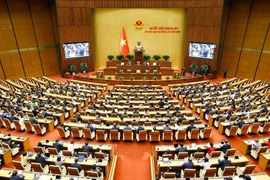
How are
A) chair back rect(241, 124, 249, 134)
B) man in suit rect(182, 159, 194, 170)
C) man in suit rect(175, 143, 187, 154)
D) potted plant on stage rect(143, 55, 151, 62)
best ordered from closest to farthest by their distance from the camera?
man in suit rect(182, 159, 194, 170) → man in suit rect(175, 143, 187, 154) → chair back rect(241, 124, 249, 134) → potted plant on stage rect(143, 55, 151, 62)

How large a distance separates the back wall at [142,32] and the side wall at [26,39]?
510 cm

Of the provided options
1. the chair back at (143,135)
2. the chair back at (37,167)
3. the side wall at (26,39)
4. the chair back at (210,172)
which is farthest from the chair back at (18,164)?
the side wall at (26,39)

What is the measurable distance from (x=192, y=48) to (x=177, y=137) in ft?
49.3

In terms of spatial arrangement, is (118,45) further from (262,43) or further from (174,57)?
(262,43)

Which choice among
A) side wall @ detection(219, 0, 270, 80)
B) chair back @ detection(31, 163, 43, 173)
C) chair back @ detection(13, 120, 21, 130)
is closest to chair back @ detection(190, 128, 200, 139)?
chair back @ detection(31, 163, 43, 173)

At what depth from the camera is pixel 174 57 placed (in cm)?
2539

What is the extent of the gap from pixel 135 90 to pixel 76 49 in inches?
386

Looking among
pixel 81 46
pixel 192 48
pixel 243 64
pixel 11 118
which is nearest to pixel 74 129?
pixel 11 118

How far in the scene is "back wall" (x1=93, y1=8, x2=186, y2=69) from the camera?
941 inches

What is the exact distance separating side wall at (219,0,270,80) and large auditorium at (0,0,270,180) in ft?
0.32

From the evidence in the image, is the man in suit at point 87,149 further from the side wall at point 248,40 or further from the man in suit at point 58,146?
the side wall at point 248,40

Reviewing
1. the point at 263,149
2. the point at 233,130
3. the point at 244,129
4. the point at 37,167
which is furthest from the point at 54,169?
the point at 244,129

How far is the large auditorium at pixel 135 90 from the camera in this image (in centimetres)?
854

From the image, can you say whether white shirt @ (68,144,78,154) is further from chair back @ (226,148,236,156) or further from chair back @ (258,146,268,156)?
chair back @ (258,146,268,156)
